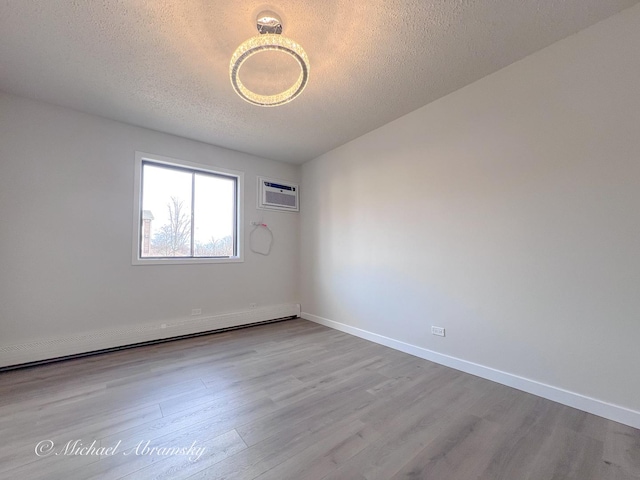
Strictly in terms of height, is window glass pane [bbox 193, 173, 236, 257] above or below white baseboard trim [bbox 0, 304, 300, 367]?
above

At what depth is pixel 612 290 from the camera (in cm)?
172

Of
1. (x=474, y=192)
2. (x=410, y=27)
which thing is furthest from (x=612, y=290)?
(x=410, y=27)

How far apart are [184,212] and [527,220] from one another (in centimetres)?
395

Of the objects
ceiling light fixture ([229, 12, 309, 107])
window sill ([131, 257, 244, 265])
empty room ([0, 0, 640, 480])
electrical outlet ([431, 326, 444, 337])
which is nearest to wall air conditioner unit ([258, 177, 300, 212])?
empty room ([0, 0, 640, 480])

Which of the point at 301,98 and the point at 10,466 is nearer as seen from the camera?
the point at 10,466

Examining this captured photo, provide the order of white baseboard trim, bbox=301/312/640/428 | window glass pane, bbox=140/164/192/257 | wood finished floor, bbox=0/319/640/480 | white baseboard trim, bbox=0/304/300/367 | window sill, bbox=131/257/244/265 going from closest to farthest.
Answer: wood finished floor, bbox=0/319/640/480, white baseboard trim, bbox=301/312/640/428, white baseboard trim, bbox=0/304/300/367, window sill, bbox=131/257/244/265, window glass pane, bbox=140/164/192/257

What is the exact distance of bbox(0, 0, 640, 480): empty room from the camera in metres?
1.55

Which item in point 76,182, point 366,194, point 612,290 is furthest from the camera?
point 366,194

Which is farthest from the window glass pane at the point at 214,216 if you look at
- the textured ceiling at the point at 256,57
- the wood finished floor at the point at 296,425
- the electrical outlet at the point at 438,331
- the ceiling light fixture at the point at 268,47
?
the electrical outlet at the point at 438,331

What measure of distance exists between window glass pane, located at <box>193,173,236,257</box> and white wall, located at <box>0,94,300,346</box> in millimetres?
339

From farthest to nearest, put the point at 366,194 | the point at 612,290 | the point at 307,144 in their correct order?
the point at 307,144 < the point at 366,194 < the point at 612,290

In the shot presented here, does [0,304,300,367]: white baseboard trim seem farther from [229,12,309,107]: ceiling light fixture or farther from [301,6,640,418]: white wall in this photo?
[229,12,309,107]: ceiling light fixture

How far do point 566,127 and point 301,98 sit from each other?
2270 mm

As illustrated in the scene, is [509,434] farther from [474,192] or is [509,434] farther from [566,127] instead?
[566,127]
